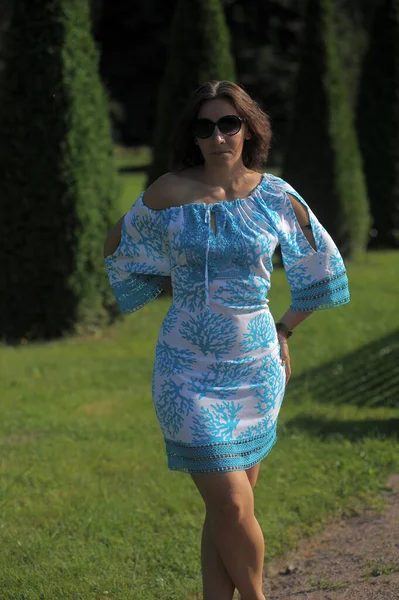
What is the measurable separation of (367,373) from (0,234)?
149 inches

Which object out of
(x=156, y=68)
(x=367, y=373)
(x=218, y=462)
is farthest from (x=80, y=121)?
(x=156, y=68)

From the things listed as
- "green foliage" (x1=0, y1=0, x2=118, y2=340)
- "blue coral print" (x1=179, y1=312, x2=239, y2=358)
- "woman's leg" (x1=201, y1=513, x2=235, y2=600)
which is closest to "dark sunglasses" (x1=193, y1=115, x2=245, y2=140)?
"blue coral print" (x1=179, y1=312, x2=239, y2=358)

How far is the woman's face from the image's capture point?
3.05 m

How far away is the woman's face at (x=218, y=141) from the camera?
3.05 metres

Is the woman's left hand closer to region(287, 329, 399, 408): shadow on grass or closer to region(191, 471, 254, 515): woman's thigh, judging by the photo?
region(191, 471, 254, 515): woman's thigh

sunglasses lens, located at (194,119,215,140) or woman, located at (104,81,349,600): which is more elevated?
sunglasses lens, located at (194,119,215,140)

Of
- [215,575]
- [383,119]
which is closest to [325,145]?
[383,119]

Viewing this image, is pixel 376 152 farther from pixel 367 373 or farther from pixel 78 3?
pixel 367 373

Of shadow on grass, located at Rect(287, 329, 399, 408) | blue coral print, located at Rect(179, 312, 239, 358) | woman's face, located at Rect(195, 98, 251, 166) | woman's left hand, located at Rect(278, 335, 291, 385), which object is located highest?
woman's face, located at Rect(195, 98, 251, 166)

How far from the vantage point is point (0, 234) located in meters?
8.87

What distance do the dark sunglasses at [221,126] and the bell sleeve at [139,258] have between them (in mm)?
299

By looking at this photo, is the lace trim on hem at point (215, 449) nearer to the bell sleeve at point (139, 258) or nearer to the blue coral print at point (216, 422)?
the blue coral print at point (216, 422)

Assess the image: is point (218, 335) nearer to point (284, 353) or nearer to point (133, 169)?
point (284, 353)

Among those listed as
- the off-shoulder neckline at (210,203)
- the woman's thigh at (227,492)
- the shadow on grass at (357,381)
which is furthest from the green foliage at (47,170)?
the woman's thigh at (227,492)
